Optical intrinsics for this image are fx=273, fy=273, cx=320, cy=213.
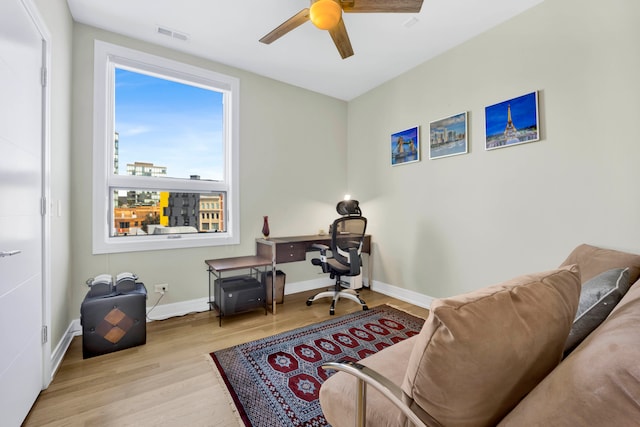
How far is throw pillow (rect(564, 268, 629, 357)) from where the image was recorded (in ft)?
3.01

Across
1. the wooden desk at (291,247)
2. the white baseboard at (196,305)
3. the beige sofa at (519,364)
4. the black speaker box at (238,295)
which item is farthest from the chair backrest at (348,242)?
the beige sofa at (519,364)

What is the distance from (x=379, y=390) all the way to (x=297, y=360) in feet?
4.78

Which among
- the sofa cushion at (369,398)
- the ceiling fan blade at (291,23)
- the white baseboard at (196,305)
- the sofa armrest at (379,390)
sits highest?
the ceiling fan blade at (291,23)

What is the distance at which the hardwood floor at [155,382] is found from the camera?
60.3 inches

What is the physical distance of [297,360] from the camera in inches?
82.2

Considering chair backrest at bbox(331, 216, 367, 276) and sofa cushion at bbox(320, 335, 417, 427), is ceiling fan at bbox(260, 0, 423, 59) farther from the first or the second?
sofa cushion at bbox(320, 335, 417, 427)

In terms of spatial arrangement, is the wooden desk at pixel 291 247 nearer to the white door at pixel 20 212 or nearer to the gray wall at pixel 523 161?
the gray wall at pixel 523 161

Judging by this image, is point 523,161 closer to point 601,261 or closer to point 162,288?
point 601,261

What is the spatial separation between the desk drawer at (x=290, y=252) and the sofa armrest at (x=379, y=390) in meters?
2.13

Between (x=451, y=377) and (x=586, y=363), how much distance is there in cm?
27

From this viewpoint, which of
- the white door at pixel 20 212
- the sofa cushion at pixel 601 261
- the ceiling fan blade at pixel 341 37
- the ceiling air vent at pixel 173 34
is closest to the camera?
the white door at pixel 20 212

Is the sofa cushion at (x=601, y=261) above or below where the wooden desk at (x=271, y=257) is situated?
above

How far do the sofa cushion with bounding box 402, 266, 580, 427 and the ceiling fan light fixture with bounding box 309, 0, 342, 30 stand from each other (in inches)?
74.2

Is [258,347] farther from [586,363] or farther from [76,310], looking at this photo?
[586,363]
